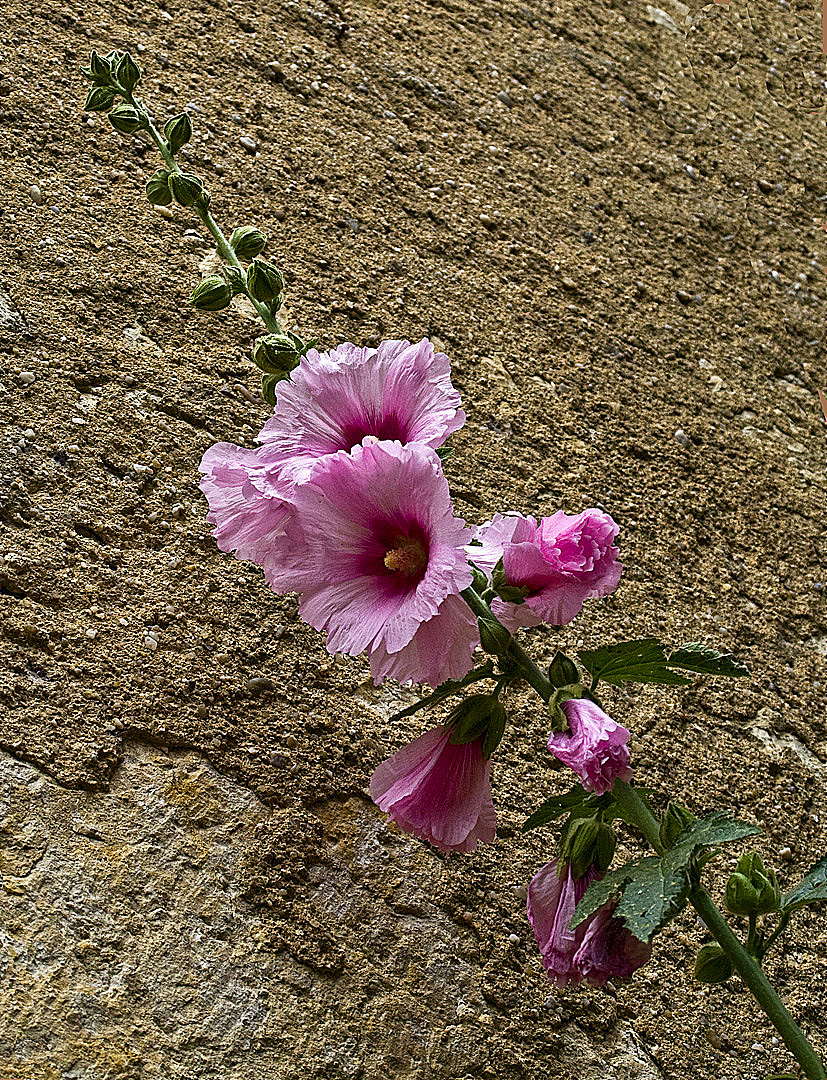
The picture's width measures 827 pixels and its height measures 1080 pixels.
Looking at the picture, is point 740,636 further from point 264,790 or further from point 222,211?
point 222,211

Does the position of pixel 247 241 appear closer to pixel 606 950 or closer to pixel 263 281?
pixel 263 281

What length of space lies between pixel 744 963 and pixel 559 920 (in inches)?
3.8

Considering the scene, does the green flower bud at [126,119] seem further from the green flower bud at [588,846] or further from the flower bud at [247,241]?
the green flower bud at [588,846]

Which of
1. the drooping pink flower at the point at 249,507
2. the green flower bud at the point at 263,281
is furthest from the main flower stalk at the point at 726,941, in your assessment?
the green flower bud at the point at 263,281

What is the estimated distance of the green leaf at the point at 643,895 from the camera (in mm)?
505

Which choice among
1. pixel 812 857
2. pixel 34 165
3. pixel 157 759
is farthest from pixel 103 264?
pixel 812 857

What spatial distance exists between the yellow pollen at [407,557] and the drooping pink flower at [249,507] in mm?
55

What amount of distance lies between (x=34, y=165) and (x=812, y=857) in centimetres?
89

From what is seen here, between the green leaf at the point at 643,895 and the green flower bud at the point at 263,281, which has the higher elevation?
the green flower bud at the point at 263,281

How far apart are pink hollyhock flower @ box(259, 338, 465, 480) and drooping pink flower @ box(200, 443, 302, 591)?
0.05ft

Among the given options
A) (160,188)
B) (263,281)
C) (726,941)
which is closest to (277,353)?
(263,281)

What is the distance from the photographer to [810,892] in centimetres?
58

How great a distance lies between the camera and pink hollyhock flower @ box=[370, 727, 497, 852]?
0.60m

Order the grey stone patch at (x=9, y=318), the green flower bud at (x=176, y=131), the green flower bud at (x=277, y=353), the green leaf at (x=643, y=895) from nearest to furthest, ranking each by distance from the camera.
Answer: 1. the green leaf at (x=643, y=895)
2. the green flower bud at (x=277, y=353)
3. the green flower bud at (x=176, y=131)
4. the grey stone patch at (x=9, y=318)
